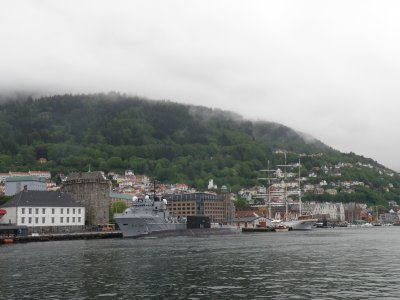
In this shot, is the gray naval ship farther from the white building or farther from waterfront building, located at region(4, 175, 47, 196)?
waterfront building, located at region(4, 175, 47, 196)

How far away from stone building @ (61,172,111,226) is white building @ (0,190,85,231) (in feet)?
37.4

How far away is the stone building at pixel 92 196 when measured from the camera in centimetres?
13212

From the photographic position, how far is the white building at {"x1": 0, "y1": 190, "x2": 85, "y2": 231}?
107625 millimetres

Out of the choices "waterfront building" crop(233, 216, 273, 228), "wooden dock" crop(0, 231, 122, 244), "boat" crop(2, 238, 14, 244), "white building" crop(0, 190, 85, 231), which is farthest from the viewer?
"waterfront building" crop(233, 216, 273, 228)

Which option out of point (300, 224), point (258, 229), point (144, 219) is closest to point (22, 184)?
point (258, 229)

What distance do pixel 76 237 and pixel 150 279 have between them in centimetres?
7113

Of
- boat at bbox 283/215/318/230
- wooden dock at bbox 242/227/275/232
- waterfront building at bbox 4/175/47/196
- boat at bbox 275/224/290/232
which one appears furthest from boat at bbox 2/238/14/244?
boat at bbox 283/215/318/230

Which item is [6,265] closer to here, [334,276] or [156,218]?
[334,276]

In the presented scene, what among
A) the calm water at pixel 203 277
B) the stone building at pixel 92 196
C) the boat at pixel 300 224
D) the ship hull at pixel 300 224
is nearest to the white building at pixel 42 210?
the stone building at pixel 92 196

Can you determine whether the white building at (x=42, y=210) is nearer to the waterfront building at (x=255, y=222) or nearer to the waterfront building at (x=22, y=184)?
the waterfront building at (x=22, y=184)

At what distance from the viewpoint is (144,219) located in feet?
334

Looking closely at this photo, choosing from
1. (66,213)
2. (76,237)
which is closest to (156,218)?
(76,237)

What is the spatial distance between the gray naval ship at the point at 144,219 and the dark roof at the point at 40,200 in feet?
57.1

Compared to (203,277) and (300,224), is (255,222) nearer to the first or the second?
(300,224)
